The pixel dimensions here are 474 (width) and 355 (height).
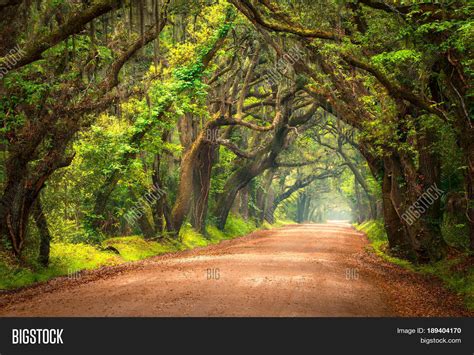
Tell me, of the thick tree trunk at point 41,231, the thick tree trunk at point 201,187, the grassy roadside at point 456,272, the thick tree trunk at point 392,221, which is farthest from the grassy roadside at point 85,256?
the grassy roadside at point 456,272

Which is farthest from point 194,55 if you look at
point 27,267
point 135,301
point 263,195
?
point 263,195

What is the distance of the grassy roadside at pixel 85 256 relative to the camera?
15.0 metres

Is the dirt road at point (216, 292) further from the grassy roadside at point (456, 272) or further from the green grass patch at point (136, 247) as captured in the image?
the green grass patch at point (136, 247)

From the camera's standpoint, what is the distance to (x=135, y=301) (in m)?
11.3

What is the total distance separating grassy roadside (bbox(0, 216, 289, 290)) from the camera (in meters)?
15.0

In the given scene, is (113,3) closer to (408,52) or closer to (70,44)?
(70,44)

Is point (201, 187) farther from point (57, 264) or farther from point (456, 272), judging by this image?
point (456, 272)

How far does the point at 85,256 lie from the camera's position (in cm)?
1925

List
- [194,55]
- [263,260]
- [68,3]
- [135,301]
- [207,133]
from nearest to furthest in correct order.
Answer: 1. [135,301]
2. [68,3]
3. [263,260]
4. [194,55]
5. [207,133]

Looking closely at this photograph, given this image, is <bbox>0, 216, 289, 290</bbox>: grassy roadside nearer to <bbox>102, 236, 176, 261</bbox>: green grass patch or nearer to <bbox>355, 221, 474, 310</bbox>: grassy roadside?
<bbox>102, 236, 176, 261</bbox>: green grass patch

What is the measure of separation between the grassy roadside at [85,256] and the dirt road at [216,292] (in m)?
0.89

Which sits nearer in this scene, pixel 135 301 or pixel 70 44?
A: pixel 135 301
